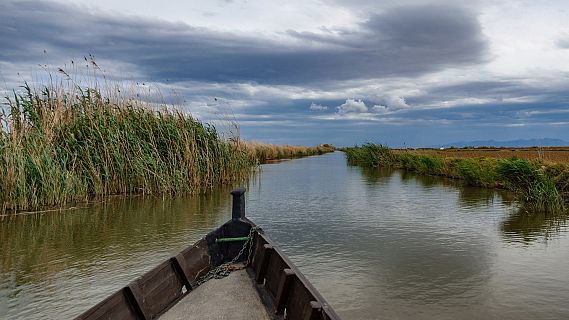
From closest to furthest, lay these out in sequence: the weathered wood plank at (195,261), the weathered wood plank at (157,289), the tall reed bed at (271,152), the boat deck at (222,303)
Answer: the weathered wood plank at (157,289), the boat deck at (222,303), the weathered wood plank at (195,261), the tall reed bed at (271,152)

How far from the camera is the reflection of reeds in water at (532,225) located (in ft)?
Answer: 33.8

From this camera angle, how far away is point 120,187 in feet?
50.2

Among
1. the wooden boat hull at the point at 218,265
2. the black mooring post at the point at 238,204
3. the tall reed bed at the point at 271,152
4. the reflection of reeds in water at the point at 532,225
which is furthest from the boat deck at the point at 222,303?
the tall reed bed at the point at 271,152

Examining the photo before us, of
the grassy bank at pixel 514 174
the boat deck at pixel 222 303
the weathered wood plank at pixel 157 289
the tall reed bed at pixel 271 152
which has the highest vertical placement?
the tall reed bed at pixel 271 152

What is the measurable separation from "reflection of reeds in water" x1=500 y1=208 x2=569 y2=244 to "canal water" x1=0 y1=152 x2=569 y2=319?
0.15 feet

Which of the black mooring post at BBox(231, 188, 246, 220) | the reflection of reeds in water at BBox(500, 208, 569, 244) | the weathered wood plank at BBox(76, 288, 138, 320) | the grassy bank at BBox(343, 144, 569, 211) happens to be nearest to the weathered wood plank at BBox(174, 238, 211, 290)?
the black mooring post at BBox(231, 188, 246, 220)

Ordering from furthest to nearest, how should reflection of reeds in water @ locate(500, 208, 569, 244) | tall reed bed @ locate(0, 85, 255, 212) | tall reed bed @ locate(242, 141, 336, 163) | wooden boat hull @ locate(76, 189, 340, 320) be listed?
1. tall reed bed @ locate(242, 141, 336, 163)
2. tall reed bed @ locate(0, 85, 255, 212)
3. reflection of reeds in water @ locate(500, 208, 569, 244)
4. wooden boat hull @ locate(76, 189, 340, 320)

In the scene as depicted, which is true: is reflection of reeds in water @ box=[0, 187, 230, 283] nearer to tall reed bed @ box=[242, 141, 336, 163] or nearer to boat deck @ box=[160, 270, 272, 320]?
boat deck @ box=[160, 270, 272, 320]

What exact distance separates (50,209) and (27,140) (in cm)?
210

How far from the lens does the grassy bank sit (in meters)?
13.5

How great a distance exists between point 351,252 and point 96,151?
32.6 ft

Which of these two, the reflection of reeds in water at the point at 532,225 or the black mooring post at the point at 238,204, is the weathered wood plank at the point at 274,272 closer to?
the black mooring post at the point at 238,204

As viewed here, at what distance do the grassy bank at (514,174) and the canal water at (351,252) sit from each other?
69cm

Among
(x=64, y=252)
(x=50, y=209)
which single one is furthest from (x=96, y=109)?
(x=64, y=252)
